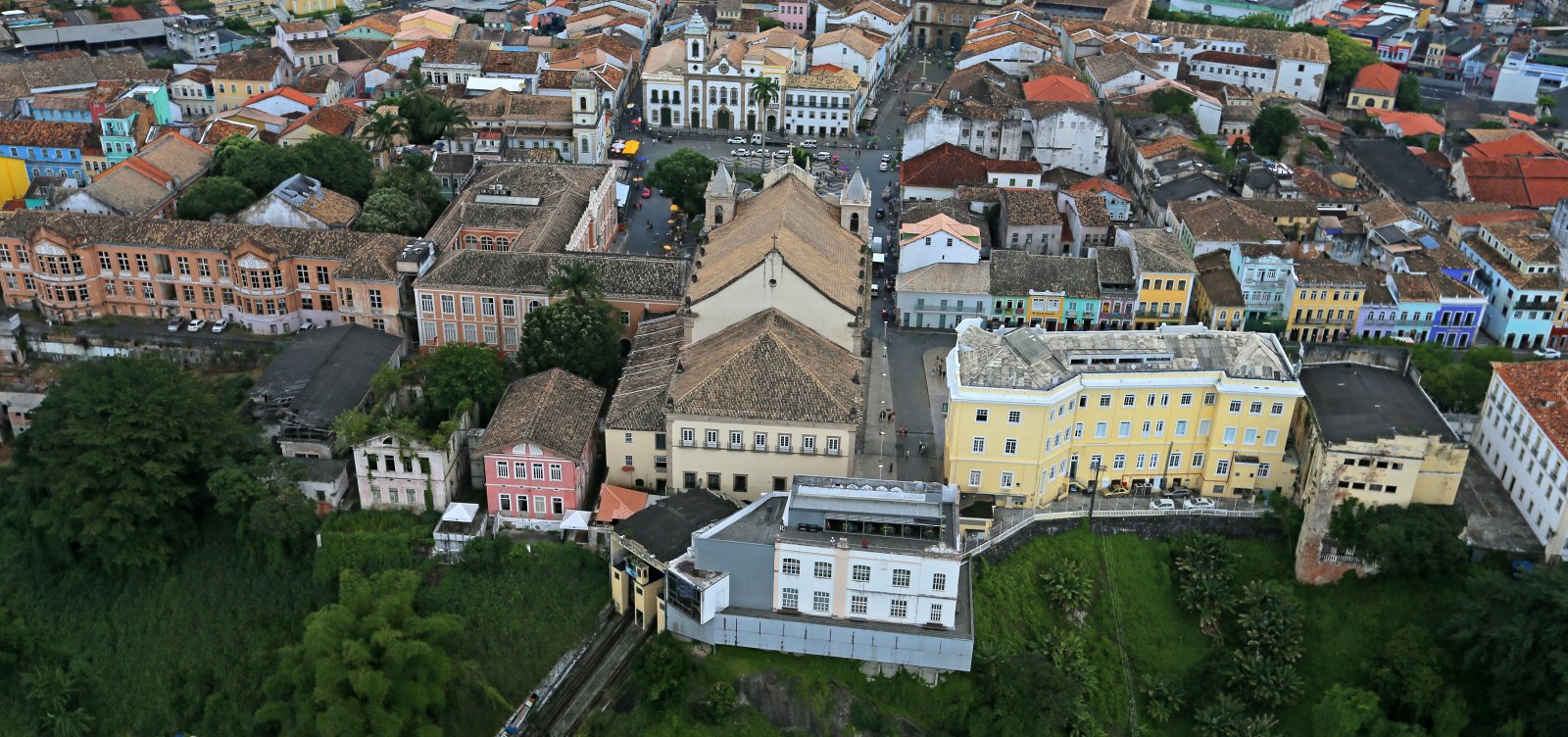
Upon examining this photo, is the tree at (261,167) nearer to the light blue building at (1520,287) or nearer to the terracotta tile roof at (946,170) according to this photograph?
the terracotta tile roof at (946,170)

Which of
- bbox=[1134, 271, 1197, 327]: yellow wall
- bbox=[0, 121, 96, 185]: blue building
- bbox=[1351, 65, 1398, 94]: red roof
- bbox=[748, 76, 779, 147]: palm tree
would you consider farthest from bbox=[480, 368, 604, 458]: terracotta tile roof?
bbox=[1351, 65, 1398, 94]: red roof

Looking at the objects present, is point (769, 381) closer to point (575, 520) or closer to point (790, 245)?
point (575, 520)

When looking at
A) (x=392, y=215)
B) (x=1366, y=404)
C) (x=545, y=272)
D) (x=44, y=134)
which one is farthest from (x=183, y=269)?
(x=1366, y=404)

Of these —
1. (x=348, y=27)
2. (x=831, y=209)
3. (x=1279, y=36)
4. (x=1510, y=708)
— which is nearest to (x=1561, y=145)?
(x=1279, y=36)

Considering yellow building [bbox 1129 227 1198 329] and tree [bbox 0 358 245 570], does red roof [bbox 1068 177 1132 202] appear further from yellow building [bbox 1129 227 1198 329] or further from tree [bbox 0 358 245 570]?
tree [bbox 0 358 245 570]

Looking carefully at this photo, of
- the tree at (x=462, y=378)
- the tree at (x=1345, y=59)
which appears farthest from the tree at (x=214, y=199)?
the tree at (x=1345, y=59)
